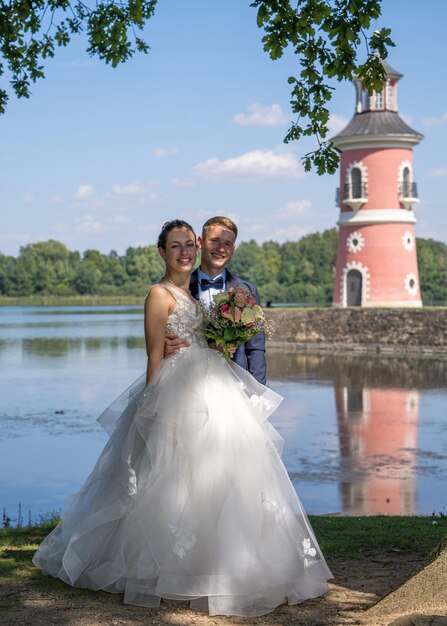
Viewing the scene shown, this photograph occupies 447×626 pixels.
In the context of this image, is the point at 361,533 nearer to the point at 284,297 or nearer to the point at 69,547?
the point at 69,547

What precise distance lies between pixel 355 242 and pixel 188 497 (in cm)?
3240

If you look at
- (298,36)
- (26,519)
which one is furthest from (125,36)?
(26,519)

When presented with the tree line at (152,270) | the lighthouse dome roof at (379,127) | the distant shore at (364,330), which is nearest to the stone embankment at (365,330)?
the distant shore at (364,330)

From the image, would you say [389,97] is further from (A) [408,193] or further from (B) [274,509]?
(B) [274,509]

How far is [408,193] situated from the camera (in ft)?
119

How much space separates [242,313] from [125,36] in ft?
15.8

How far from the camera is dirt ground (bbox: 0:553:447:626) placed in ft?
13.5

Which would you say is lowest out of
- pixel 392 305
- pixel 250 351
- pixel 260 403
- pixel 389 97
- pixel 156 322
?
pixel 260 403

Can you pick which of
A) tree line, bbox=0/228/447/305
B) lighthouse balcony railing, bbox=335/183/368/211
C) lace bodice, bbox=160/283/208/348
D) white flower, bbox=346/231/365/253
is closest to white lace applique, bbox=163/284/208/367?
lace bodice, bbox=160/283/208/348

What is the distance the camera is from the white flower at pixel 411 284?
36000 millimetres

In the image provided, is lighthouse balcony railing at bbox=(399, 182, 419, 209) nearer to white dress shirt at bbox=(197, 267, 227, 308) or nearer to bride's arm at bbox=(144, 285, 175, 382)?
white dress shirt at bbox=(197, 267, 227, 308)

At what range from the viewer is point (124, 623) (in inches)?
161

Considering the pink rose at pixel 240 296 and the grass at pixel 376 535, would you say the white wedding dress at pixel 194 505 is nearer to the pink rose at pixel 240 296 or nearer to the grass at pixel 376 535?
the pink rose at pixel 240 296

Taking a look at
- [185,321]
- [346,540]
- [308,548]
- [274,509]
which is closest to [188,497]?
[274,509]
